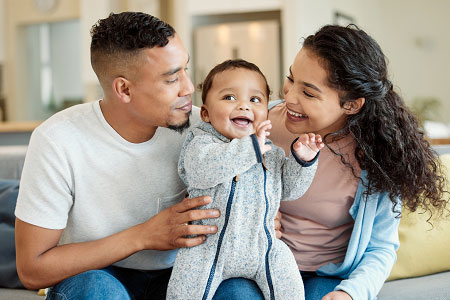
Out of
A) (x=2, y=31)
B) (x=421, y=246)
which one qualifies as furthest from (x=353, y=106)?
(x=2, y=31)

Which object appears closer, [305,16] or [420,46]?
[305,16]

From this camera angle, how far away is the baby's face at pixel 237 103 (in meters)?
1.49

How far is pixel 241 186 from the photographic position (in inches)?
57.0

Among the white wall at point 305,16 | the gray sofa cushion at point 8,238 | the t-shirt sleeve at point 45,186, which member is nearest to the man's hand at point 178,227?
the t-shirt sleeve at point 45,186

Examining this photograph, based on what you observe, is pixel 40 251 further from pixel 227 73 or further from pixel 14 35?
pixel 14 35

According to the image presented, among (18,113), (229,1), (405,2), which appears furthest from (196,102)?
(405,2)

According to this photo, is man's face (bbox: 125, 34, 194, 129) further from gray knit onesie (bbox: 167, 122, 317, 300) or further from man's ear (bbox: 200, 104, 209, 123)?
gray knit onesie (bbox: 167, 122, 317, 300)

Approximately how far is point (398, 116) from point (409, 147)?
0.34ft

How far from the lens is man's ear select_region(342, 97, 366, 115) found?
1.58 meters

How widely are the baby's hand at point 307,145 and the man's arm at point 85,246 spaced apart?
313mm

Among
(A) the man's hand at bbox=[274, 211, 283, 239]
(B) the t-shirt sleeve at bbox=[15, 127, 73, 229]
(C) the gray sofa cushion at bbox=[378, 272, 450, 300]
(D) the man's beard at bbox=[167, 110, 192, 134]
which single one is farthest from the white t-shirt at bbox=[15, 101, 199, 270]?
(C) the gray sofa cushion at bbox=[378, 272, 450, 300]

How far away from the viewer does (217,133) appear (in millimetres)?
1532

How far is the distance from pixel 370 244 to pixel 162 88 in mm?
829

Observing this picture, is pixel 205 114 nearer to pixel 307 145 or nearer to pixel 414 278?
pixel 307 145
